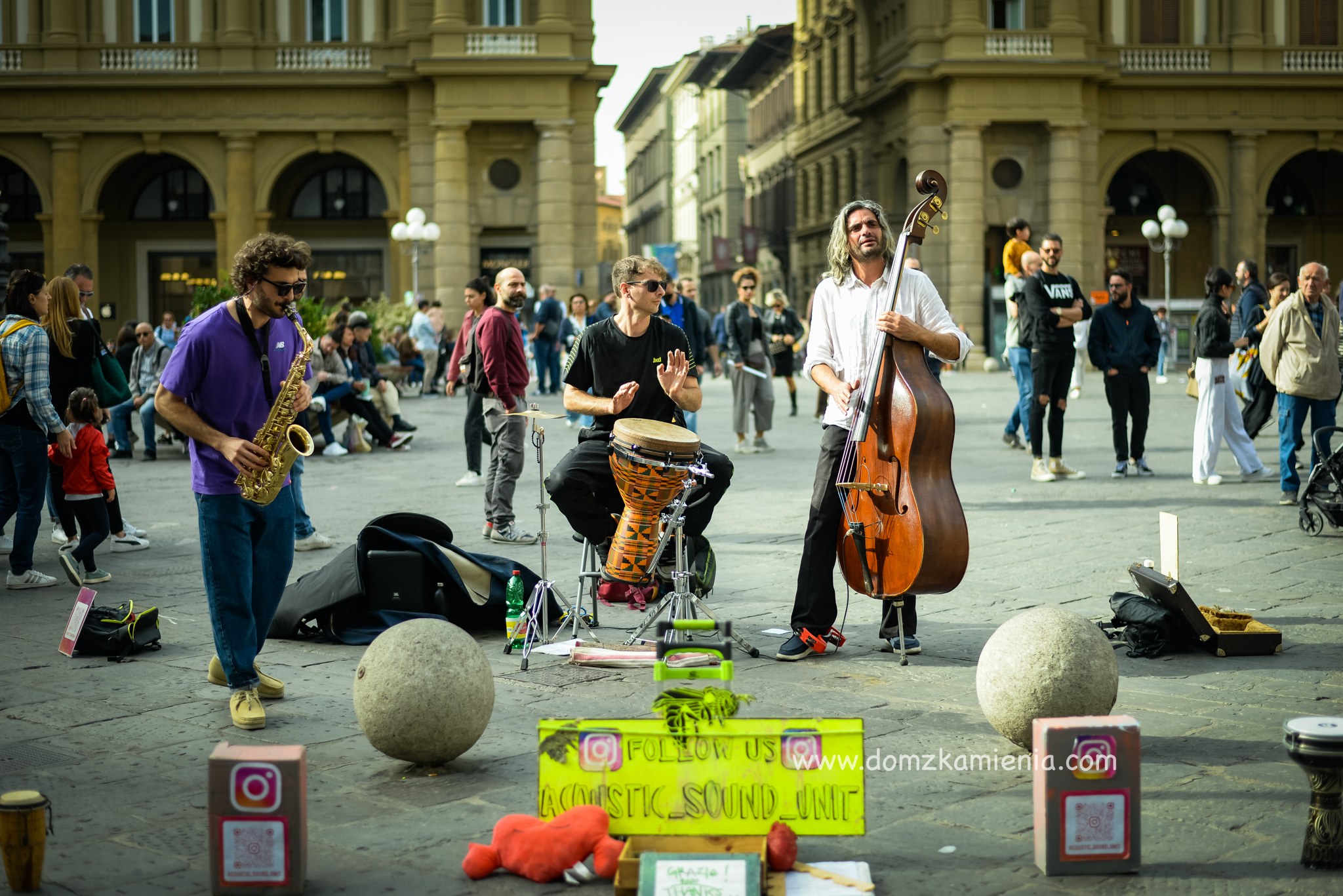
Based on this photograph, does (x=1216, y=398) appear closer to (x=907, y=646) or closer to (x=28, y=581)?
(x=907, y=646)

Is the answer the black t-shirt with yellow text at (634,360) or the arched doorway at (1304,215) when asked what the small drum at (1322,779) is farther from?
the arched doorway at (1304,215)

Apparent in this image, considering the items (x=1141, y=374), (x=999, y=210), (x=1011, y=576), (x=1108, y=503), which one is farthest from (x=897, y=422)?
(x=999, y=210)

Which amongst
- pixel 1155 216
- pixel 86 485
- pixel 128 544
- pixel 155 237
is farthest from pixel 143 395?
pixel 1155 216

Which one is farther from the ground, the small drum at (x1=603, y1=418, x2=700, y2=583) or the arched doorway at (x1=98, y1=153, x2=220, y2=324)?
the arched doorway at (x1=98, y1=153, x2=220, y2=324)

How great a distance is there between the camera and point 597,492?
24.3ft

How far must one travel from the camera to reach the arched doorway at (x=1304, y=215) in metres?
47.1

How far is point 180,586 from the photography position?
9.49 m

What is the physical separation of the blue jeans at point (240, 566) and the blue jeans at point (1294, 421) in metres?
8.80

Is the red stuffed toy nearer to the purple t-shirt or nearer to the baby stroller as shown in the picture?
the purple t-shirt

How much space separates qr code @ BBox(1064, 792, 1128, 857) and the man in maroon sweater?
704cm

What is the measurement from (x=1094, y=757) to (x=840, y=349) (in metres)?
3.20

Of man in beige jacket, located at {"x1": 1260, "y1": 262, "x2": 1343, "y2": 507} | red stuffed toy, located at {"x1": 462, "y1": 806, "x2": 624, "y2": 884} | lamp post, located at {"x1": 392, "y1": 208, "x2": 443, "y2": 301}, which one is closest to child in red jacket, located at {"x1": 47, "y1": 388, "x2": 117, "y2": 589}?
red stuffed toy, located at {"x1": 462, "y1": 806, "x2": 624, "y2": 884}

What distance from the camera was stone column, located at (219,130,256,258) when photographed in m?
39.0

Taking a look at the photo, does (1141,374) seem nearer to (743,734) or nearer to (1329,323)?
(1329,323)
